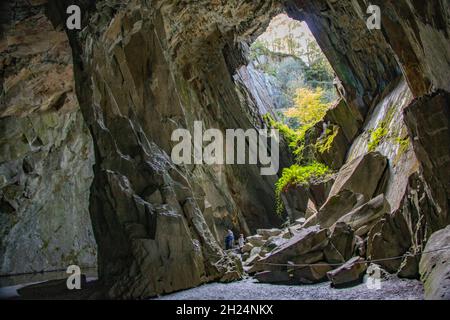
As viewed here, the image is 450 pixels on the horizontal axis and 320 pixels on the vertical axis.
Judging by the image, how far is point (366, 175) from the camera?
40.0 feet

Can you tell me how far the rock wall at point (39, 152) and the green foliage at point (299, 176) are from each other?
8.87m

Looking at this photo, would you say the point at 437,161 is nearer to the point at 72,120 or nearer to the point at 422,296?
the point at 422,296

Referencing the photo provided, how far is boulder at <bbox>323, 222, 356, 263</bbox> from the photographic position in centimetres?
930

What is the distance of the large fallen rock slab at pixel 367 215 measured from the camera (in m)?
10.1

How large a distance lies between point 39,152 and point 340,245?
11870 mm

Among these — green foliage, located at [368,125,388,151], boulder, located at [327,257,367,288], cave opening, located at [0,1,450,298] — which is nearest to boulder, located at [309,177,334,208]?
cave opening, located at [0,1,450,298]

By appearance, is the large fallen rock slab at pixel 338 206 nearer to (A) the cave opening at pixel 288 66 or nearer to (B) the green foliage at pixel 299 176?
(B) the green foliage at pixel 299 176

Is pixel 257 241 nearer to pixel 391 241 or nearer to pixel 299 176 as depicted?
pixel 299 176

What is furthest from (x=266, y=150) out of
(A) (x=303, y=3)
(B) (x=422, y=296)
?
(B) (x=422, y=296)

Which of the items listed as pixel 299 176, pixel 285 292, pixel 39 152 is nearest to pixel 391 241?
pixel 285 292

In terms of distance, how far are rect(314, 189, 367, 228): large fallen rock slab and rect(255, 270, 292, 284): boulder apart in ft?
9.50

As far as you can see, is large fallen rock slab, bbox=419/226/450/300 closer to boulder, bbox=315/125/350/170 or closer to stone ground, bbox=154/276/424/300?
stone ground, bbox=154/276/424/300

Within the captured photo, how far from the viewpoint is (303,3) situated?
1619 cm

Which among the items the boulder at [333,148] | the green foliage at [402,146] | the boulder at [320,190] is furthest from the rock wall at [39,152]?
the boulder at [333,148]
